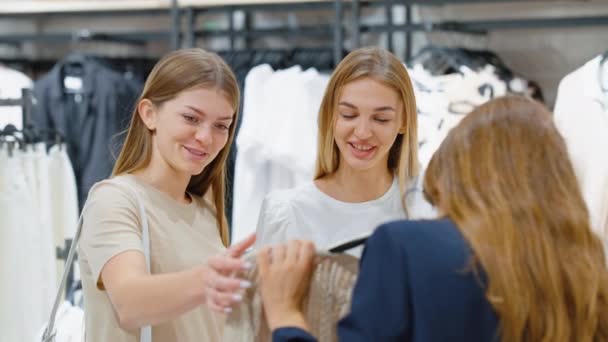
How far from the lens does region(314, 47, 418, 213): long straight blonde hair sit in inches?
72.1

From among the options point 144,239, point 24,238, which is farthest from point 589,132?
point 24,238

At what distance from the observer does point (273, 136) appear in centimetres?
333

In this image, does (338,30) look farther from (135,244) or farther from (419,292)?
(419,292)

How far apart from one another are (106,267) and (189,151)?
11.6 inches

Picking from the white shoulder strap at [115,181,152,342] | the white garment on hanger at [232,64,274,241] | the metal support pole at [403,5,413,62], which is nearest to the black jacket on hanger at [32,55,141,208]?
the white garment on hanger at [232,64,274,241]

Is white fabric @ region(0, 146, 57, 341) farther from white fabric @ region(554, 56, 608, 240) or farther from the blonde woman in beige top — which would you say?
white fabric @ region(554, 56, 608, 240)

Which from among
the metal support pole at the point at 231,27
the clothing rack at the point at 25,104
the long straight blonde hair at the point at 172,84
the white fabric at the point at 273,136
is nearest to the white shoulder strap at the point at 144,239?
the long straight blonde hair at the point at 172,84

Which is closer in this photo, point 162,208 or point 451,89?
point 162,208

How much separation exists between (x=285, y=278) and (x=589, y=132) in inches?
60.2

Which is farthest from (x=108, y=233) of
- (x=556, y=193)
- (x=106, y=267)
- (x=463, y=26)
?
(x=463, y=26)

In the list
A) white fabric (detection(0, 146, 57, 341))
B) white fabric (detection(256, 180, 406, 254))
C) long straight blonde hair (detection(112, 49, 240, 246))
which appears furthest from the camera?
white fabric (detection(0, 146, 57, 341))

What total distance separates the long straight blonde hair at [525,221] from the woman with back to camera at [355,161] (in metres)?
0.57

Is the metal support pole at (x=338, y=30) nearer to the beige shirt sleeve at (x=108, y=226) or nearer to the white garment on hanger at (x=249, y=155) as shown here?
the white garment on hanger at (x=249, y=155)

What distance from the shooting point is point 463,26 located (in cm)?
368
